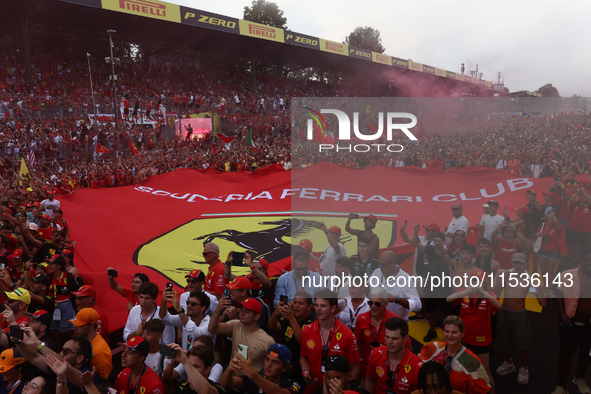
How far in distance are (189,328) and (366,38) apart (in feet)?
204

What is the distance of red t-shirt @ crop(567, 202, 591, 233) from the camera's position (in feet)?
22.1

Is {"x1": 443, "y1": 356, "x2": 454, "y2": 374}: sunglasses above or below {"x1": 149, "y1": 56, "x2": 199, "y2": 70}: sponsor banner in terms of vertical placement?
below

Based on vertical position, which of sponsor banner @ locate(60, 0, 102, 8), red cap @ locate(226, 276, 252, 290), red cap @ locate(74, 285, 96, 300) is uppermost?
sponsor banner @ locate(60, 0, 102, 8)

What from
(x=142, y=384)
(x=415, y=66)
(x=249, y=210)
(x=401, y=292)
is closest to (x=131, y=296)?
(x=142, y=384)

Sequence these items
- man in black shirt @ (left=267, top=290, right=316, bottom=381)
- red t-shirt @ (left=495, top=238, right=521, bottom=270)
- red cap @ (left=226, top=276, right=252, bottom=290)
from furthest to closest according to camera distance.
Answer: red t-shirt @ (left=495, top=238, right=521, bottom=270) < red cap @ (left=226, top=276, right=252, bottom=290) < man in black shirt @ (left=267, top=290, right=316, bottom=381)

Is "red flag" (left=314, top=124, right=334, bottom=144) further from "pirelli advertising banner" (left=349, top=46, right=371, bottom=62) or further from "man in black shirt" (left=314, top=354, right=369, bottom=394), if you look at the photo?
"pirelli advertising banner" (left=349, top=46, right=371, bottom=62)

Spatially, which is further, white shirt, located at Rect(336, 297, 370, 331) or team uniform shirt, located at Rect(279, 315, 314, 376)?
white shirt, located at Rect(336, 297, 370, 331)

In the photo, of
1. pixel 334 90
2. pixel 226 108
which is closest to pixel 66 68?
pixel 226 108

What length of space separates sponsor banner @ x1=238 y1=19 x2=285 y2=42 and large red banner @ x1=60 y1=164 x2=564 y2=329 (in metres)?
19.9

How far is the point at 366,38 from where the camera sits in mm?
59938

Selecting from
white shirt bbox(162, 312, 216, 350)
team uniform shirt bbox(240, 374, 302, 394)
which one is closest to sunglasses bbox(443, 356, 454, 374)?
team uniform shirt bbox(240, 374, 302, 394)

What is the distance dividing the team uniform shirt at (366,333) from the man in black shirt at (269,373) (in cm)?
90

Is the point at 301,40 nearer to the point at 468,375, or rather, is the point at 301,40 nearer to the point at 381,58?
the point at 381,58

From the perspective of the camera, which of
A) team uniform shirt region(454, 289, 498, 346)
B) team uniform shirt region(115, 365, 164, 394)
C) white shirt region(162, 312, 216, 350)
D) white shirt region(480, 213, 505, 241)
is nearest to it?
team uniform shirt region(115, 365, 164, 394)
